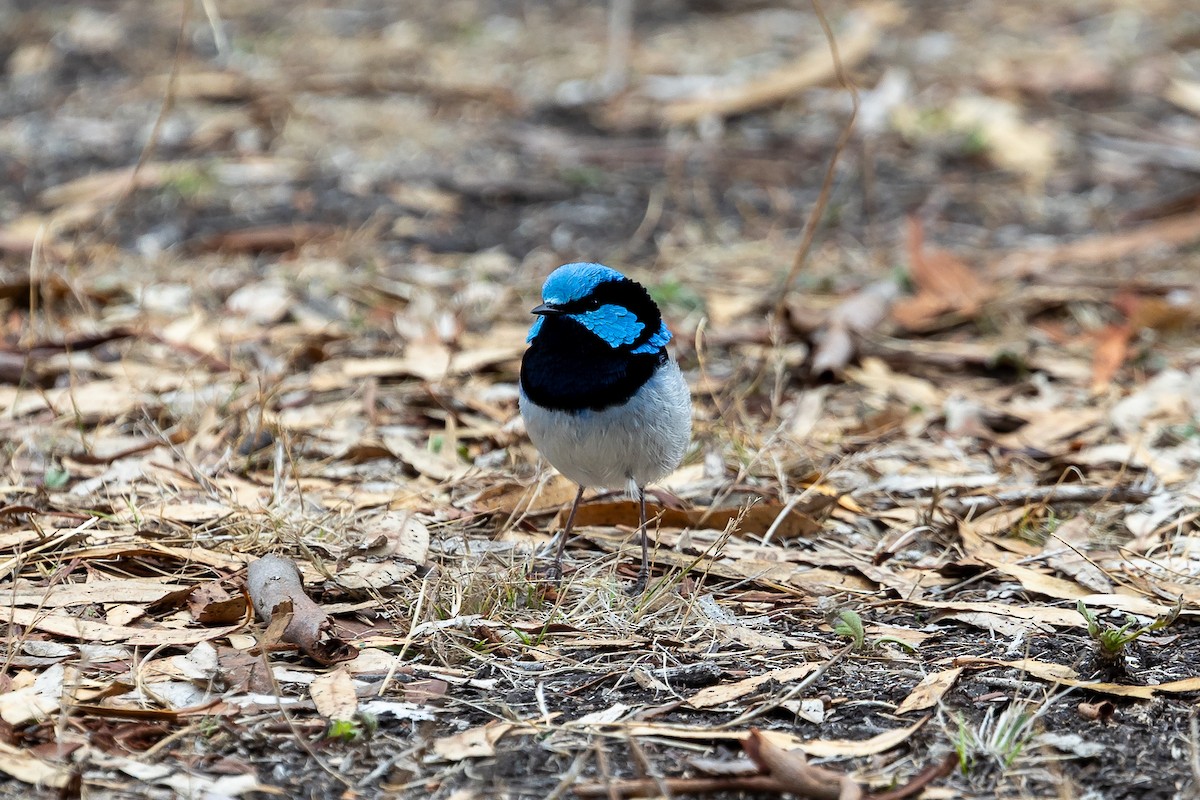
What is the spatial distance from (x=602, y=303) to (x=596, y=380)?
22 cm

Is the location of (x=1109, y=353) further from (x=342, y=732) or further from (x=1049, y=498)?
(x=342, y=732)

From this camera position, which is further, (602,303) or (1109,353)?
(1109,353)

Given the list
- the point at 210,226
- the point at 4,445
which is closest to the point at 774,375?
the point at 4,445

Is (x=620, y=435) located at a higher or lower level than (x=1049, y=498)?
higher

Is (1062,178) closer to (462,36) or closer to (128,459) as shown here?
(462,36)

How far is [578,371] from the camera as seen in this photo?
368 cm

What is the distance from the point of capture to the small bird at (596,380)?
3672 mm

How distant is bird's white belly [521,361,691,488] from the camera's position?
12.1 feet

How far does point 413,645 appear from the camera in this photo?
3.30 meters

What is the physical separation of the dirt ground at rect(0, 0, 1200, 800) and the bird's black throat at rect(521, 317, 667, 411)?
1.43 feet

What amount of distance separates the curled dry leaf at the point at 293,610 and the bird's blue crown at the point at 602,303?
3.07ft

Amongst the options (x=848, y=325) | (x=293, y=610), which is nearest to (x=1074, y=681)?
(x=293, y=610)

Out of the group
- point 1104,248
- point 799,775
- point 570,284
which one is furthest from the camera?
point 1104,248

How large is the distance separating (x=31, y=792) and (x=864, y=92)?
26.1 feet
